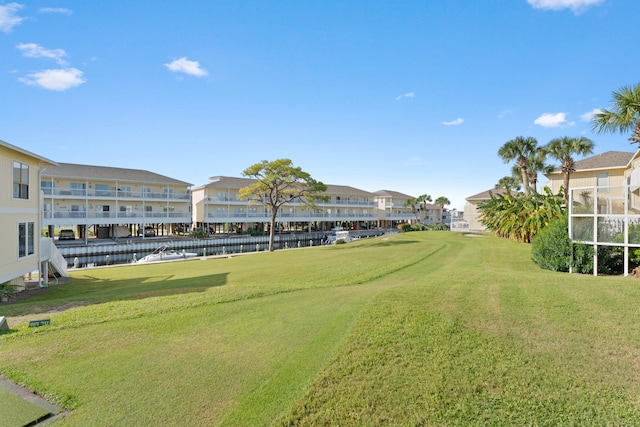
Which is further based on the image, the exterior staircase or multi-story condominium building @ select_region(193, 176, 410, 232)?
multi-story condominium building @ select_region(193, 176, 410, 232)

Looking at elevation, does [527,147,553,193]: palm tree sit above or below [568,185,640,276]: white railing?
above

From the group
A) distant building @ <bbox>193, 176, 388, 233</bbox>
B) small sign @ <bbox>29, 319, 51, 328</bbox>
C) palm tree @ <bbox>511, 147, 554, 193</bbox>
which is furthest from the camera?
distant building @ <bbox>193, 176, 388, 233</bbox>

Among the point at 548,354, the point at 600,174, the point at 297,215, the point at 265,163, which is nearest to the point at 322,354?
the point at 548,354

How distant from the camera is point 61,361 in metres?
6.26

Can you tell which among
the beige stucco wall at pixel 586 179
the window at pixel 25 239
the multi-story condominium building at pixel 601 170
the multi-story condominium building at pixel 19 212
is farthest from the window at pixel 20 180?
the beige stucco wall at pixel 586 179

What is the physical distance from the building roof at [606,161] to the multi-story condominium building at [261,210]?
27091mm

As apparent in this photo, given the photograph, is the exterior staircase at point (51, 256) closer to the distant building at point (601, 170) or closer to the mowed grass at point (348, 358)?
the mowed grass at point (348, 358)

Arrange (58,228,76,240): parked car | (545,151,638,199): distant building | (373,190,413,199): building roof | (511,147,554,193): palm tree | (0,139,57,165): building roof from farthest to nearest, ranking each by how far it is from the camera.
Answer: (373,190,413,199): building roof < (58,228,76,240): parked car < (511,147,554,193): palm tree < (545,151,638,199): distant building < (0,139,57,165): building roof

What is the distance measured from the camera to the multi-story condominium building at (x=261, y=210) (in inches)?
2026

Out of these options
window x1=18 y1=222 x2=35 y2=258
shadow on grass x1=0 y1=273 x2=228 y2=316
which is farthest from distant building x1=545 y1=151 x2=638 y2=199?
window x1=18 y1=222 x2=35 y2=258

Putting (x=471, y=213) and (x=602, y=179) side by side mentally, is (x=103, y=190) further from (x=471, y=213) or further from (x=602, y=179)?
(x=602, y=179)

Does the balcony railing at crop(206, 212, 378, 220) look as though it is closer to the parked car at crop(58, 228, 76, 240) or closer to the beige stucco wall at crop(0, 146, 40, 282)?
the parked car at crop(58, 228, 76, 240)

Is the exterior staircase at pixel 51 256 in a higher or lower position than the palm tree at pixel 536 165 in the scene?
lower

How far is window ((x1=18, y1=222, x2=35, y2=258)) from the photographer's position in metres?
15.2
